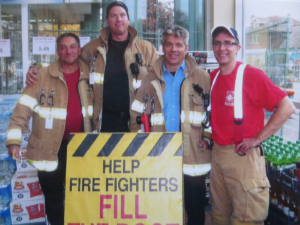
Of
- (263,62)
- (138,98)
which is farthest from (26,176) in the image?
(263,62)

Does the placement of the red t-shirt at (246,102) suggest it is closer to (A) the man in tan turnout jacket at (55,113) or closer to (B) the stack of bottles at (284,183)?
(B) the stack of bottles at (284,183)

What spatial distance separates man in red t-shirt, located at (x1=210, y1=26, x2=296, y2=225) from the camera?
2408mm

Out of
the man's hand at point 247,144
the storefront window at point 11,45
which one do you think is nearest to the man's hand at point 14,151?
the man's hand at point 247,144

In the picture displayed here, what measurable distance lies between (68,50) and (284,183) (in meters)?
2.55

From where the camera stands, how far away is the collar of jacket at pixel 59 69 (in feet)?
9.73

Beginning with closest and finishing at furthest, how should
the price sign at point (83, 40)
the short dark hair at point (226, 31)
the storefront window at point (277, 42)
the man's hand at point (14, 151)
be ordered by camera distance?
the short dark hair at point (226, 31) < the man's hand at point (14, 151) < the storefront window at point (277, 42) < the price sign at point (83, 40)

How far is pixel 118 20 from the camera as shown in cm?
309

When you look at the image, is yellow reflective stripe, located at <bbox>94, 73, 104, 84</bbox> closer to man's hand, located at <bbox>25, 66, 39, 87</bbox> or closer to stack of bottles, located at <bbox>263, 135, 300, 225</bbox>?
man's hand, located at <bbox>25, 66, 39, 87</bbox>

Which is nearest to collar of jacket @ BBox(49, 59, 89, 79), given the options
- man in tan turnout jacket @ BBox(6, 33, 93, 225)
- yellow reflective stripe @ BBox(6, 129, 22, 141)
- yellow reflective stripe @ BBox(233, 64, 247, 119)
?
man in tan turnout jacket @ BBox(6, 33, 93, 225)

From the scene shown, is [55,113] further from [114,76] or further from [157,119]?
[157,119]

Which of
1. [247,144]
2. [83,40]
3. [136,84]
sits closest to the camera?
[247,144]

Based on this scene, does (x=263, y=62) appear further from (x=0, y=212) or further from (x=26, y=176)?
(x=0, y=212)

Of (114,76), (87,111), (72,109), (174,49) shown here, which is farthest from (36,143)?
(174,49)

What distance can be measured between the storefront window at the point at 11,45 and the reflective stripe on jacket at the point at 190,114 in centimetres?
306
